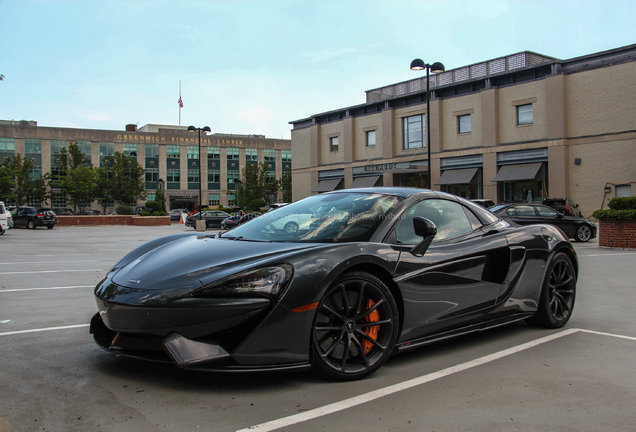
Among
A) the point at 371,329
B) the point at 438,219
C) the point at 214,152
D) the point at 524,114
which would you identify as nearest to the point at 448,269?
the point at 438,219

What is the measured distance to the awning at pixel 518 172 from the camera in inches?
1352

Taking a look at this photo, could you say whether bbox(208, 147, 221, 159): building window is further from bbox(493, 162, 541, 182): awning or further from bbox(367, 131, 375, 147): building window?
bbox(493, 162, 541, 182): awning

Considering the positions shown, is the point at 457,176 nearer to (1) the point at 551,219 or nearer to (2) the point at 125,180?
(1) the point at 551,219

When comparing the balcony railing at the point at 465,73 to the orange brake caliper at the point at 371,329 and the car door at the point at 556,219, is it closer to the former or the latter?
the car door at the point at 556,219

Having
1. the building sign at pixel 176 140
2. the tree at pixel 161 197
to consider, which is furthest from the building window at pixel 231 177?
the tree at pixel 161 197

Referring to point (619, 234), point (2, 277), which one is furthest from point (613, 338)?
point (619, 234)

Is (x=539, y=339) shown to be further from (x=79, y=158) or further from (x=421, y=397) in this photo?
(x=79, y=158)

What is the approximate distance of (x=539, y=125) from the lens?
34406mm

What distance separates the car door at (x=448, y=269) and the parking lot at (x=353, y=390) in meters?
0.37

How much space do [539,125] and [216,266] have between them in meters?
35.1

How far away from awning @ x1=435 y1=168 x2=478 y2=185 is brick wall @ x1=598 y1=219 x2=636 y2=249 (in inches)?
878

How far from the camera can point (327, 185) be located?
4997 cm

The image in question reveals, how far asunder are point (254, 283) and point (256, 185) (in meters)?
70.0

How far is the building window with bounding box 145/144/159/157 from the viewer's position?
285ft
